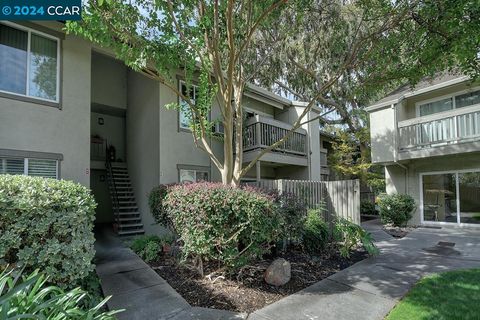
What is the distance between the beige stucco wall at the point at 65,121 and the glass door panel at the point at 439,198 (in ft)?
47.3

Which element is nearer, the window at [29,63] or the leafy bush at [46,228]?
the leafy bush at [46,228]

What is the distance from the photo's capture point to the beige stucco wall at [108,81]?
12.4 meters

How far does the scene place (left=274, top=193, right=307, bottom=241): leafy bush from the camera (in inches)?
267

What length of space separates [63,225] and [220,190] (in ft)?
8.63

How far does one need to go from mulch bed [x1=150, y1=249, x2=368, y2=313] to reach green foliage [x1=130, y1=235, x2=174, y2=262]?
0.76 ft

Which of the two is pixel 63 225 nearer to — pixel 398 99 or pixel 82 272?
pixel 82 272

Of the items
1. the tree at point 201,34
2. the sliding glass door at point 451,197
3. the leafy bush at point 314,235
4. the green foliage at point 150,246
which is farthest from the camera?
the sliding glass door at point 451,197

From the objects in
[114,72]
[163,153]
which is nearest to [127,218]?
[163,153]

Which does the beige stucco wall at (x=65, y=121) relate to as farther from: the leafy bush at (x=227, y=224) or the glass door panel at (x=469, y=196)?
the glass door panel at (x=469, y=196)

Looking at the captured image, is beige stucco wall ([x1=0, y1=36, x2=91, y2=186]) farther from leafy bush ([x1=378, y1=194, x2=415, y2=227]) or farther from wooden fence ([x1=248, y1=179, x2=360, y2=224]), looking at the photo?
leafy bush ([x1=378, y1=194, x2=415, y2=227])

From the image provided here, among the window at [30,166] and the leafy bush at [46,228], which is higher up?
the window at [30,166]

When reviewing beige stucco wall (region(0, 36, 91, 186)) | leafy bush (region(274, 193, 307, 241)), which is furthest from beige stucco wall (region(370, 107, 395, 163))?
beige stucco wall (region(0, 36, 91, 186))

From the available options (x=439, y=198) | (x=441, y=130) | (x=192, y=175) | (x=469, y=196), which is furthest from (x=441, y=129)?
(x=192, y=175)

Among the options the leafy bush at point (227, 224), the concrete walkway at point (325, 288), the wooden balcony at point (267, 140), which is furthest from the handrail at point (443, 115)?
the leafy bush at point (227, 224)
